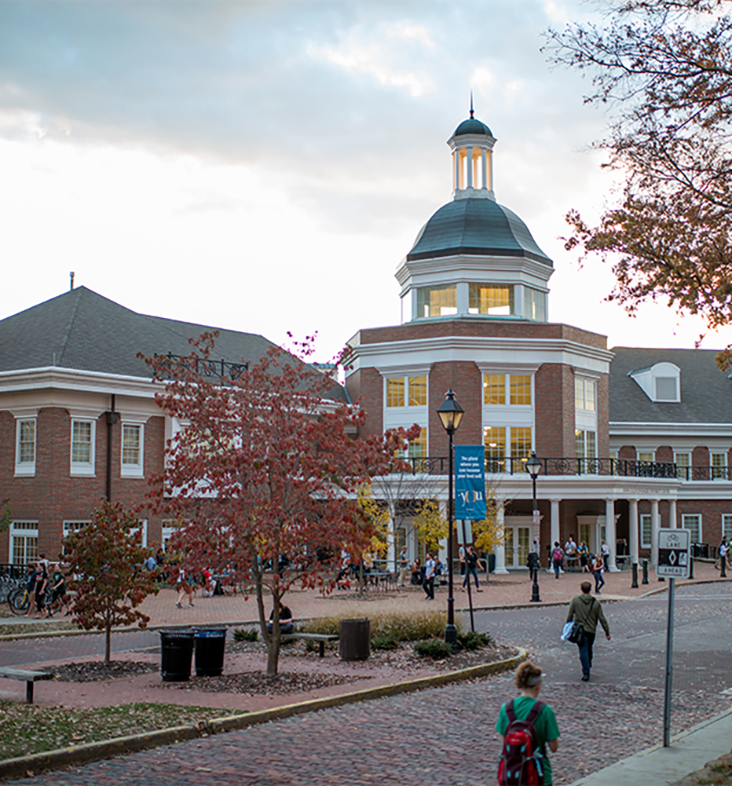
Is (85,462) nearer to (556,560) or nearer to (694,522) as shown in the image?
(556,560)

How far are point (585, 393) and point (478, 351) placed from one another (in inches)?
255

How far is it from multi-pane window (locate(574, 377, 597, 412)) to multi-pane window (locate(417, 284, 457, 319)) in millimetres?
7288

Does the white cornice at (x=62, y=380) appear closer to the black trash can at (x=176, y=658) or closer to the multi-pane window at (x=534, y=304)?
the black trash can at (x=176, y=658)

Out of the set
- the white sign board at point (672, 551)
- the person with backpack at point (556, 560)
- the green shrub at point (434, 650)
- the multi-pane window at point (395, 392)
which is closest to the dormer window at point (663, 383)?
the multi-pane window at point (395, 392)

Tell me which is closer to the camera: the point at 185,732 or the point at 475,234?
the point at 185,732

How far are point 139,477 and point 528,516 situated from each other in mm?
18616

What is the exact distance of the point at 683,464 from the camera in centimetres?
5688

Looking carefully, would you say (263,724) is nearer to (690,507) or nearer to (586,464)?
(586,464)

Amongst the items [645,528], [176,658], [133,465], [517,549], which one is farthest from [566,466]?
[176,658]

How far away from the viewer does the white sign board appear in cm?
1056

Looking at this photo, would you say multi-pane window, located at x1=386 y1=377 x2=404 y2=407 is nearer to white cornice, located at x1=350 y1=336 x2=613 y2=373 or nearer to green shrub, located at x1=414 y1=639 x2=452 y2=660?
white cornice, located at x1=350 y1=336 x2=613 y2=373

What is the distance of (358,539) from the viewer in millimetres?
14680

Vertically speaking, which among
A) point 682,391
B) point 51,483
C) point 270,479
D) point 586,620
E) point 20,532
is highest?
point 682,391

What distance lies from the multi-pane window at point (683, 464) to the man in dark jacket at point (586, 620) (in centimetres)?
4319
